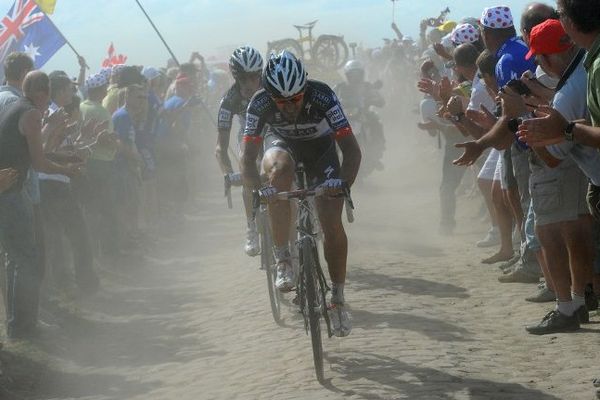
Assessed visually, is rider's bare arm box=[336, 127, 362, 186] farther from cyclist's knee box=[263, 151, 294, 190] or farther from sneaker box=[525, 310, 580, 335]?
sneaker box=[525, 310, 580, 335]

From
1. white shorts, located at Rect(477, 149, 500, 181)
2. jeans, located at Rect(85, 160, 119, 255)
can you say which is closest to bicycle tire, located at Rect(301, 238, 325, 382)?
white shorts, located at Rect(477, 149, 500, 181)

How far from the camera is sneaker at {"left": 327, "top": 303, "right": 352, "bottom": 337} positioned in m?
9.23

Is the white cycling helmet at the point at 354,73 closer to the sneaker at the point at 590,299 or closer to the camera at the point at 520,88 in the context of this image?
the sneaker at the point at 590,299

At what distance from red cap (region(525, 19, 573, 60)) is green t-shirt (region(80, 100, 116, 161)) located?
8.07m

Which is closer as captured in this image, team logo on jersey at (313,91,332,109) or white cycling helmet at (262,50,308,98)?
white cycling helmet at (262,50,308,98)

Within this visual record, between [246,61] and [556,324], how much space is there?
429cm

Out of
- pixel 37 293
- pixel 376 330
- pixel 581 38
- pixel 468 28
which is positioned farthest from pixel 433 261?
pixel 581 38

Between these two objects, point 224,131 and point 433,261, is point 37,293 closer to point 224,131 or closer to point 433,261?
point 224,131

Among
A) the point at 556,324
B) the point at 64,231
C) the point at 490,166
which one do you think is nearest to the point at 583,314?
the point at 556,324

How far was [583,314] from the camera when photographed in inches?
380

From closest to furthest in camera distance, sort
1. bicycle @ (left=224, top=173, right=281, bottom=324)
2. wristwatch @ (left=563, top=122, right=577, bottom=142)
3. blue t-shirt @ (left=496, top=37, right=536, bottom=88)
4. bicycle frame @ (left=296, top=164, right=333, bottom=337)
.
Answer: wristwatch @ (left=563, top=122, right=577, bottom=142) < bicycle frame @ (left=296, top=164, right=333, bottom=337) < blue t-shirt @ (left=496, top=37, right=536, bottom=88) < bicycle @ (left=224, top=173, right=281, bottom=324)

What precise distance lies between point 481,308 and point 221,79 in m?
24.5

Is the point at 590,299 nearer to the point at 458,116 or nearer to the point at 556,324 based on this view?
the point at 556,324

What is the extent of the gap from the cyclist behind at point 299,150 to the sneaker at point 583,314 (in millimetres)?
1873
